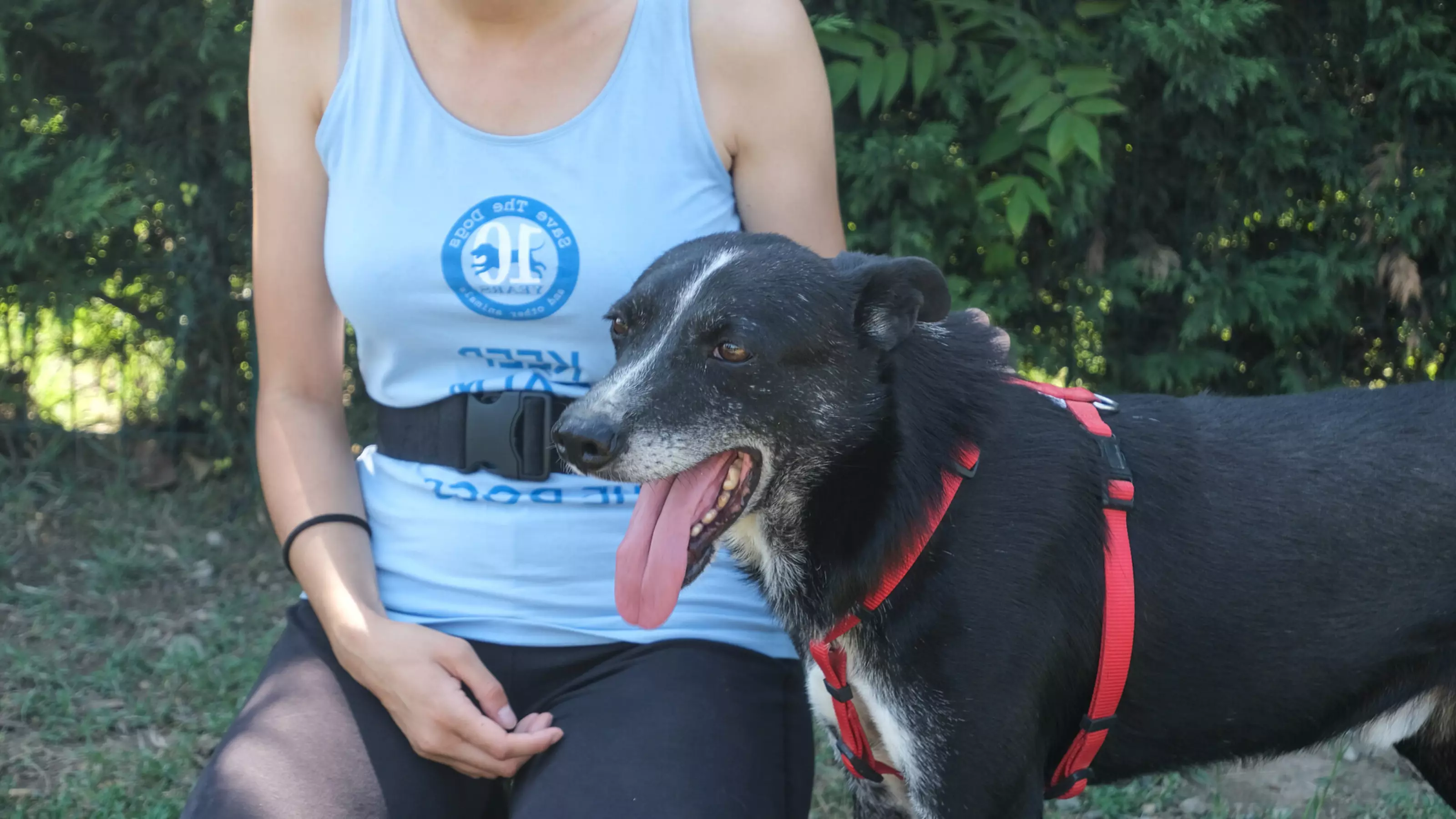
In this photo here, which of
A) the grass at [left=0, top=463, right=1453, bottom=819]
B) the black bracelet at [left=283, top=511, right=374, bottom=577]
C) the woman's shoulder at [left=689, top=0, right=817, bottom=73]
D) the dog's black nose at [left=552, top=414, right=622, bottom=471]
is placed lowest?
the grass at [left=0, top=463, right=1453, bottom=819]

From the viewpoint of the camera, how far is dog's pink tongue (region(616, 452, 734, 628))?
6.35ft

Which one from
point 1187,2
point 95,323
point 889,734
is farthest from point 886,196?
point 95,323

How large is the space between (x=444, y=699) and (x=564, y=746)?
0.71 feet

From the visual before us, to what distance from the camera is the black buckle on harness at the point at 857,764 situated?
2262mm

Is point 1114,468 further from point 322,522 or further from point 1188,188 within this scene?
point 1188,188

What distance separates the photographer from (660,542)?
199 cm

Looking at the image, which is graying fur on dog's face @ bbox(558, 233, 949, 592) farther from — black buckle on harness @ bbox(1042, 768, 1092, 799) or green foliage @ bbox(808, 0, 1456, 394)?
green foliage @ bbox(808, 0, 1456, 394)

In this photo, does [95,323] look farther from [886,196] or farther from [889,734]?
[889,734]

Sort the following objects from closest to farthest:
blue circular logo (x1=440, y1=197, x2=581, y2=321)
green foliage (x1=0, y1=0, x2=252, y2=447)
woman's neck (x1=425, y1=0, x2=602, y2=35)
→ blue circular logo (x1=440, y1=197, x2=581, y2=321) → woman's neck (x1=425, y1=0, x2=602, y2=35) → green foliage (x1=0, y1=0, x2=252, y2=447)

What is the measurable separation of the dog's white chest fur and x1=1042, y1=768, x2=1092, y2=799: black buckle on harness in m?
0.26

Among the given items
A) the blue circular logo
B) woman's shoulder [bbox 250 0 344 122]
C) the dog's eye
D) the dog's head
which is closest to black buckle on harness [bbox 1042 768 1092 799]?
the dog's head

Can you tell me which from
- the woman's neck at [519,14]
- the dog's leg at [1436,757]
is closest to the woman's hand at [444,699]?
the woman's neck at [519,14]

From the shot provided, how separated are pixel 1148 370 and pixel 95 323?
154 inches

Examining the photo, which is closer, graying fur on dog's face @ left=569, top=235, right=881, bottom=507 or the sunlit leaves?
graying fur on dog's face @ left=569, top=235, right=881, bottom=507
